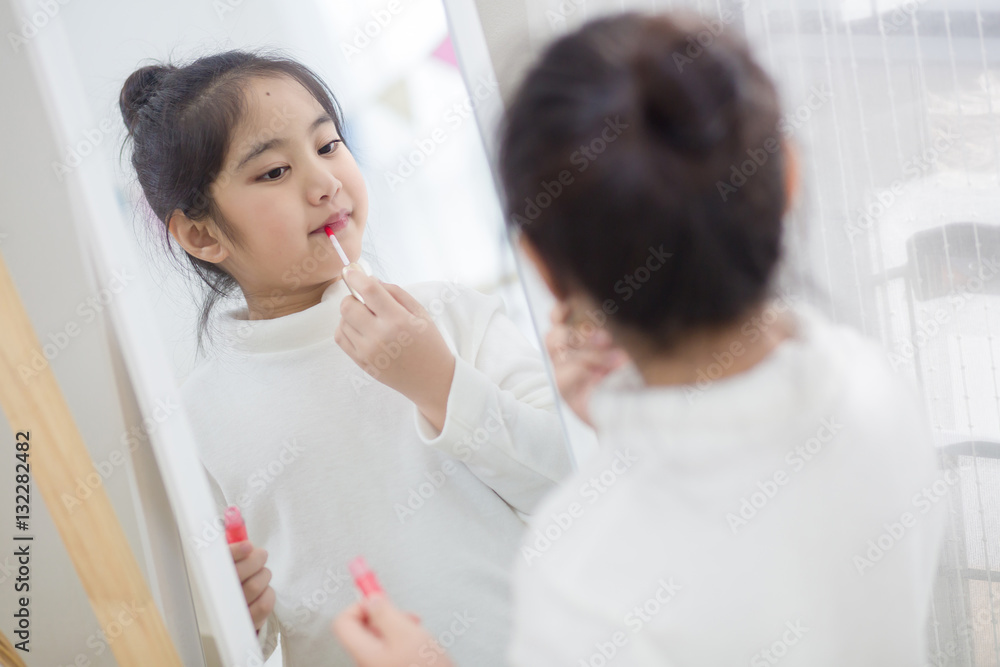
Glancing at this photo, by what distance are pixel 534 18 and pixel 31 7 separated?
0.50 m

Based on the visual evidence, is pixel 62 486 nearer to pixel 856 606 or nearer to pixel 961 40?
pixel 856 606

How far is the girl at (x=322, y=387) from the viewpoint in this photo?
718mm

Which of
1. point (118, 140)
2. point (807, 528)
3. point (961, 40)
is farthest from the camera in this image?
point (118, 140)

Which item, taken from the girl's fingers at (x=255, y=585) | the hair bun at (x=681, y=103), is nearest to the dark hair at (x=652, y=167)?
the hair bun at (x=681, y=103)

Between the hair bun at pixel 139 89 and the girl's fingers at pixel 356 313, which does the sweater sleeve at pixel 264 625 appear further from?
the hair bun at pixel 139 89

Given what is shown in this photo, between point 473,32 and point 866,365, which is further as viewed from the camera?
point 473,32

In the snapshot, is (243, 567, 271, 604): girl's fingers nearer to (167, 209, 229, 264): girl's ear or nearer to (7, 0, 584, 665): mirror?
(7, 0, 584, 665): mirror

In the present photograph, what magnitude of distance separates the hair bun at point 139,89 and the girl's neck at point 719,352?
0.59 meters

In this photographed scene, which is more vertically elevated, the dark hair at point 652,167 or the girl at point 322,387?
the dark hair at point 652,167

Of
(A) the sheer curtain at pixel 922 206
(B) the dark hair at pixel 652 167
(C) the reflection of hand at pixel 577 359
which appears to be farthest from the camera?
(A) the sheer curtain at pixel 922 206

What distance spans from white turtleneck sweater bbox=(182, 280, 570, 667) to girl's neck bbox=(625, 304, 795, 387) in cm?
31

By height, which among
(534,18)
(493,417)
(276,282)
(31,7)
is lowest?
(493,417)

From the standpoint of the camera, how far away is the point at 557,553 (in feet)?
1.40

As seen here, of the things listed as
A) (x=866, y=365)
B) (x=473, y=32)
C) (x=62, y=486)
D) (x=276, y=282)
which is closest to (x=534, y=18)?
(x=473, y=32)
